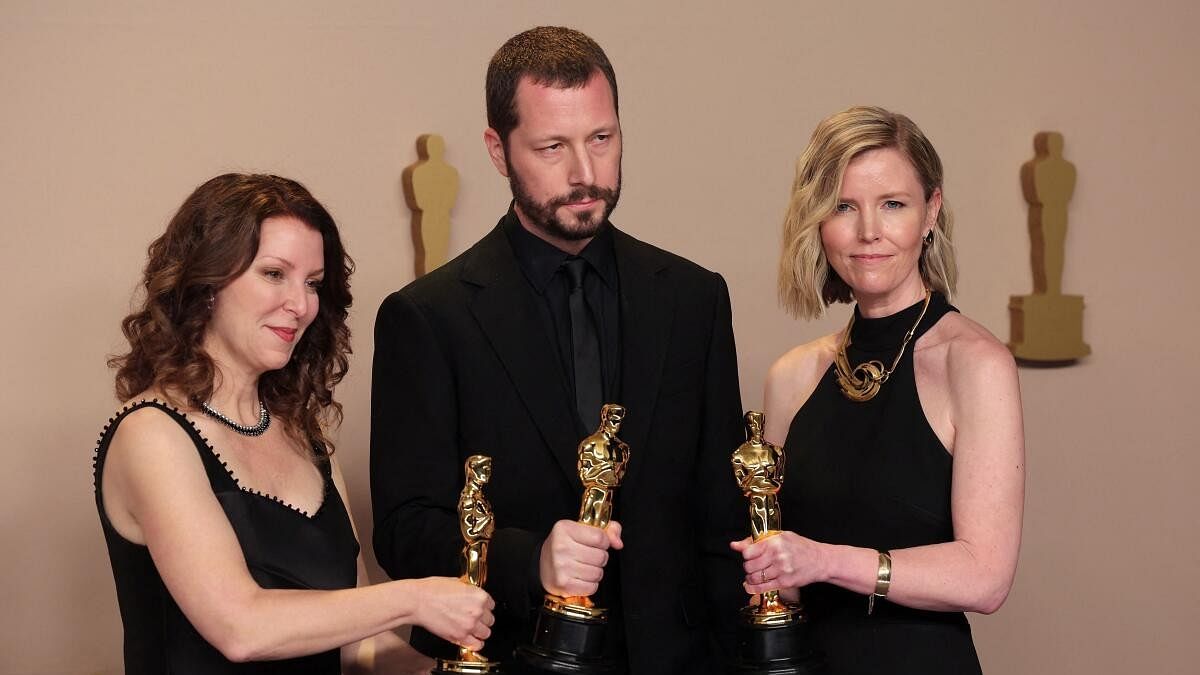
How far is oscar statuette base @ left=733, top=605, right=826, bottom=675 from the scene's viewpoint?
232cm

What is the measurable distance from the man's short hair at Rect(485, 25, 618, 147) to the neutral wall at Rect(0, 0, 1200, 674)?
128cm

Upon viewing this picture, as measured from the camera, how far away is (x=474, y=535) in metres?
2.24

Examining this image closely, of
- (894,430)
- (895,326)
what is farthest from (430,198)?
(894,430)

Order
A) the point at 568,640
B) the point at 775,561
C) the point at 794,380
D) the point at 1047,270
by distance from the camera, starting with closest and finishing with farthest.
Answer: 1. the point at 568,640
2. the point at 775,561
3. the point at 794,380
4. the point at 1047,270

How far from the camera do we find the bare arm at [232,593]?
228cm

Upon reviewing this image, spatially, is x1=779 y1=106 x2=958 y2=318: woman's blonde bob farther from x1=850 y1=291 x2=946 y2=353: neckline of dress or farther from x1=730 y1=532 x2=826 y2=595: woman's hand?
x1=730 y1=532 x2=826 y2=595: woman's hand

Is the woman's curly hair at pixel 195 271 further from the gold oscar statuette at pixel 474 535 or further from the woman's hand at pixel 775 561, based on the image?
the woman's hand at pixel 775 561

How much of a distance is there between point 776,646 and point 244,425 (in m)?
1.03

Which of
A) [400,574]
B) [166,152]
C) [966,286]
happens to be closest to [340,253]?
[400,574]

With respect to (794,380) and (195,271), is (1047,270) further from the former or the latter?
(195,271)

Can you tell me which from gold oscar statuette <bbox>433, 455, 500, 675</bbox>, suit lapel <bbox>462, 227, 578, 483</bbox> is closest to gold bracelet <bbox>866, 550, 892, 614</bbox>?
suit lapel <bbox>462, 227, 578, 483</bbox>

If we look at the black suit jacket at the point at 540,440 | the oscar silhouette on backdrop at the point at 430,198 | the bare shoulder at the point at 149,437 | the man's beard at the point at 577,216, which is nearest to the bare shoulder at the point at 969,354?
the black suit jacket at the point at 540,440

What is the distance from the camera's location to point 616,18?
417 centimetres

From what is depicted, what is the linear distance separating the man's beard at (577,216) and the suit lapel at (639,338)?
182mm
